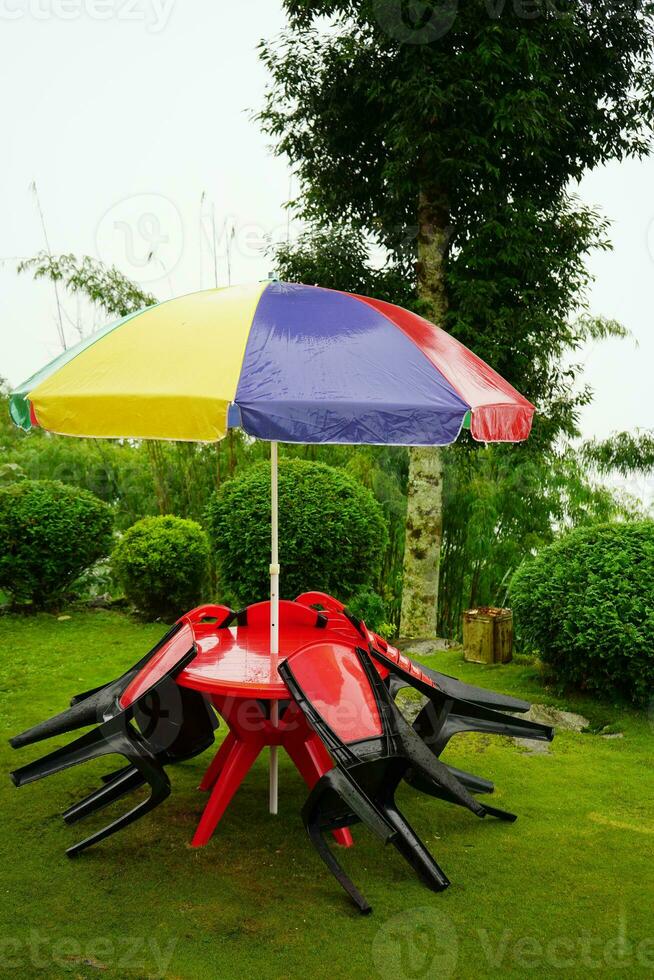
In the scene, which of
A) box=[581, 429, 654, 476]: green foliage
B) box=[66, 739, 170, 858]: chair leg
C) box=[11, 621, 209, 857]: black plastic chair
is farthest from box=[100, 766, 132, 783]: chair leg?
box=[581, 429, 654, 476]: green foliage

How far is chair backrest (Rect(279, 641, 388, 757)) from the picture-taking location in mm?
3199

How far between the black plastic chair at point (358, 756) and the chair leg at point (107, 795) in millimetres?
827

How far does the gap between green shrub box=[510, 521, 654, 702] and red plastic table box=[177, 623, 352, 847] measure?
2.05m

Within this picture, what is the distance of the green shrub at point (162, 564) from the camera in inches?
283

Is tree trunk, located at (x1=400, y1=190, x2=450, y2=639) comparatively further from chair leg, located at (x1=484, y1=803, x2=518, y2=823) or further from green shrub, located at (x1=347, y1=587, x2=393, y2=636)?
chair leg, located at (x1=484, y1=803, x2=518, y2=823)

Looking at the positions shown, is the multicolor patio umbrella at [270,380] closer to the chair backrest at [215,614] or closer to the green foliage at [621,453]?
the chair backrest at [215,614]

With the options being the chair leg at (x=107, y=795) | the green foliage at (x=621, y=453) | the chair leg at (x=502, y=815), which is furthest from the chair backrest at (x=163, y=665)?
the green foliage at (x=621, y=453)

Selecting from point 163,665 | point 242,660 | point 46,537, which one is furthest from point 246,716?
point 46,537

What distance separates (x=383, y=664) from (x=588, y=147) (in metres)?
5.98

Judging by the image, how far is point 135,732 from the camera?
3.44 meters

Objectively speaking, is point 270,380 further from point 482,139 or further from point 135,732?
point 482,139

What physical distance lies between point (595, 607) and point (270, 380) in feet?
9.73

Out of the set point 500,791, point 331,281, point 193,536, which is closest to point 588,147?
point 331,281

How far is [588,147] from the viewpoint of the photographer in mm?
7836
